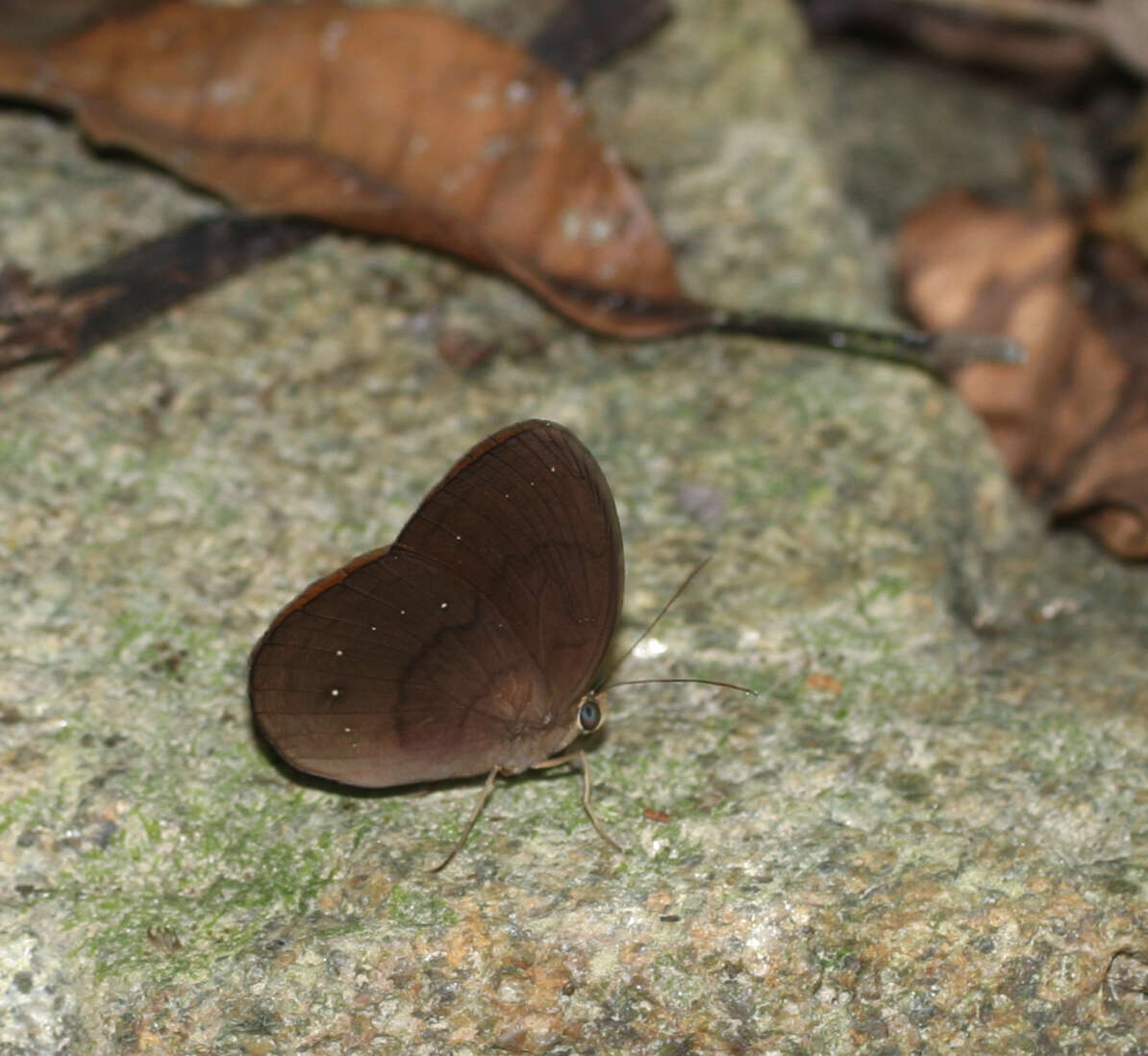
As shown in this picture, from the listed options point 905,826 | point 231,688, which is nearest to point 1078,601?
point 905,826

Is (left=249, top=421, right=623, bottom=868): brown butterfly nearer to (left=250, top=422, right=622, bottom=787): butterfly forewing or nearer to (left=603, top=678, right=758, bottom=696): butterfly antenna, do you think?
(left=250, top=422, right=622, bottom=787): butterfly forewing

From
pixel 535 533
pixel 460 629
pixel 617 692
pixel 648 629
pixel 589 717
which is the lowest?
pixel 617 692

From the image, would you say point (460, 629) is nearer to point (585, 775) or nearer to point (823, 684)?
point (585, 775)

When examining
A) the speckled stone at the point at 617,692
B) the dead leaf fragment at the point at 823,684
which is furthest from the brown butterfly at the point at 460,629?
the dead leaf fragment at the point at 823,684

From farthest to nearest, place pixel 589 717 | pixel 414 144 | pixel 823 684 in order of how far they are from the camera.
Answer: pixel 414 144 → pixel 823 684 → pixel 589 717

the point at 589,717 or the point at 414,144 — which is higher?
the point at 414,144

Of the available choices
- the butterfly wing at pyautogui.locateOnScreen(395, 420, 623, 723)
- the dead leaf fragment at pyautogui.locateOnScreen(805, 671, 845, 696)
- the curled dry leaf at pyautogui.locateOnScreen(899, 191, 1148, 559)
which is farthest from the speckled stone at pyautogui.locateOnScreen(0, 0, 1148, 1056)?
the butterfly wing at pyautogui.locateOnScreen(395, 420, 623, 723)

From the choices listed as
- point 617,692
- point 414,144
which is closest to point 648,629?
point 617,692

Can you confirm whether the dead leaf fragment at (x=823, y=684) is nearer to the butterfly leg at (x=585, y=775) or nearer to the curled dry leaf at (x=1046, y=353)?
the butterfly leg at (x=585, y=775)
